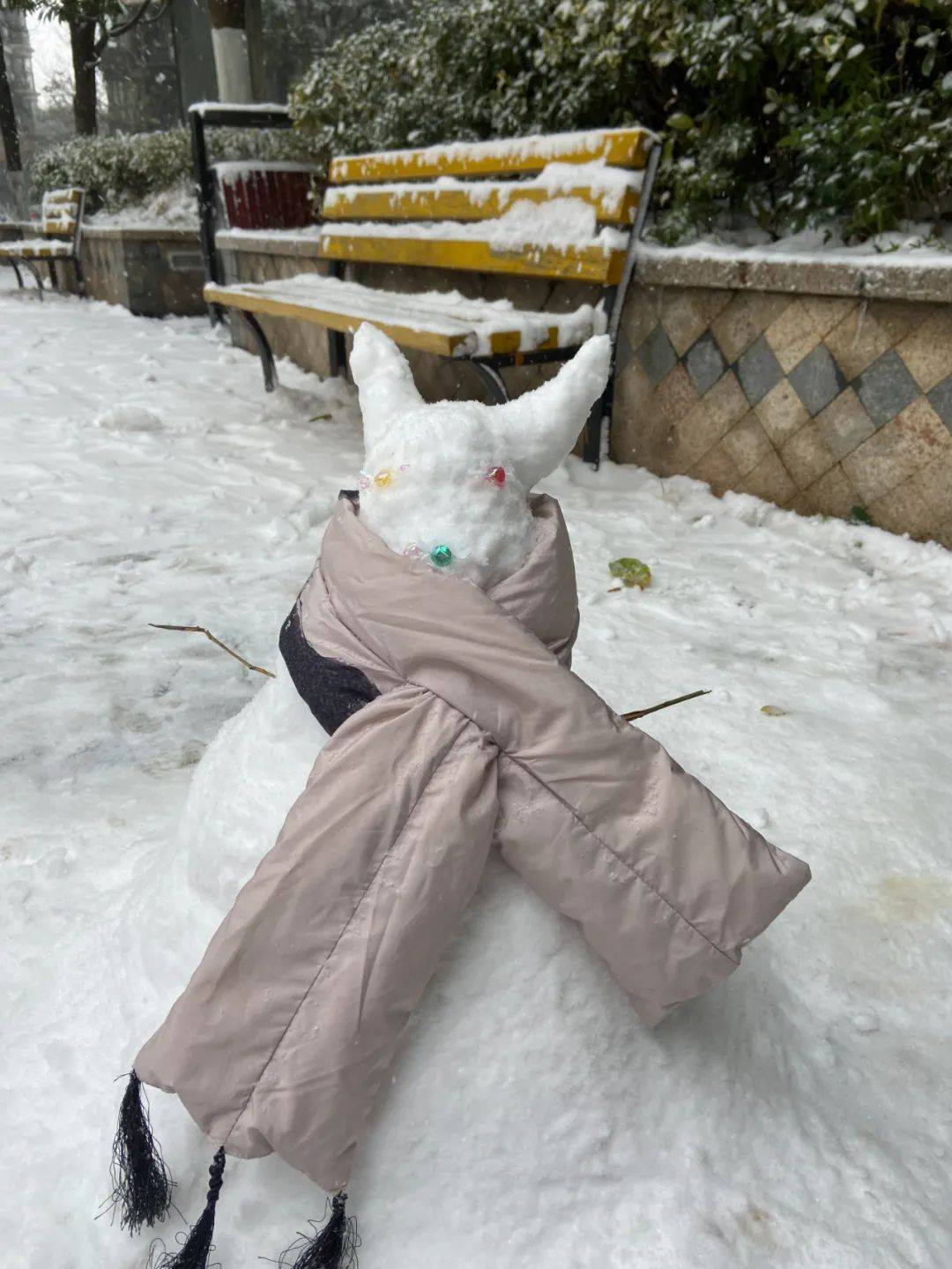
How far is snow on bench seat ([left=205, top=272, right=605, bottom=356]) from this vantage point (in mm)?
3287

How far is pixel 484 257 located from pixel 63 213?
8288 millimetres

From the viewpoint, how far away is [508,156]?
4.06m

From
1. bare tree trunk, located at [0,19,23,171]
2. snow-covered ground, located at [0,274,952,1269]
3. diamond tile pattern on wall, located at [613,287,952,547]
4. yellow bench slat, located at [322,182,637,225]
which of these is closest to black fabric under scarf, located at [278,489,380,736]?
snow-covered ground, located at [0,274,952,1269]

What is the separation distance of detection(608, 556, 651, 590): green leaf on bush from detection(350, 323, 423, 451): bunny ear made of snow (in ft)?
5.32

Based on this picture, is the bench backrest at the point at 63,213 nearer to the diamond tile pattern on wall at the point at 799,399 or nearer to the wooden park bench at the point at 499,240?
the wooden park bench at the point at 499,240

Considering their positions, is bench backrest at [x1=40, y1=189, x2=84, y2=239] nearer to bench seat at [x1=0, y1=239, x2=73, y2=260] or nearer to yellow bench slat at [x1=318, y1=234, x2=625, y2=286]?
bench seat at [x1=0, y1=239, x2=73, y2=260]

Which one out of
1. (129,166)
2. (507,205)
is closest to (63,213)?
A: (129,166)

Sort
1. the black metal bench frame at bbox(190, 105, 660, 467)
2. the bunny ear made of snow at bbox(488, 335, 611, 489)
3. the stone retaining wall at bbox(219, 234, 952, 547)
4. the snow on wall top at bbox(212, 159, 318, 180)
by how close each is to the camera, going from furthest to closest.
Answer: the snow on wall top at bbox(212, 159, 318, 180) < the black metal bench frame at bbox(190, 105, 660, 467) < the stone retaining wall at bbox(219, 234, 952, 547) < the bunny ear made of snow at bbox(488, 335, 611, 489)

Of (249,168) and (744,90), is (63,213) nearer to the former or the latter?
(249,168)

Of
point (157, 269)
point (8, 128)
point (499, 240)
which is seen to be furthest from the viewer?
point (8, 128)

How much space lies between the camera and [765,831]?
188cm

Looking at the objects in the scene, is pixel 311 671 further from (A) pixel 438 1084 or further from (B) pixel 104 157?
(B) pixel 104 157

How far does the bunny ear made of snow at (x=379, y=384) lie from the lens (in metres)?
1.31

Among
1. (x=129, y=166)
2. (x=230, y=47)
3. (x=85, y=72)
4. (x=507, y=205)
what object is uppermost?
(x=85, y=72)
